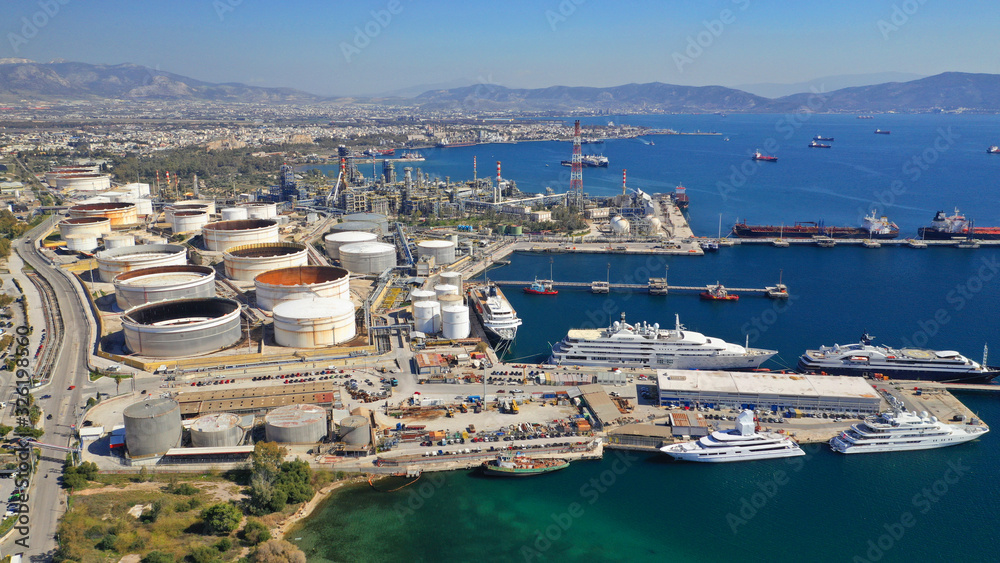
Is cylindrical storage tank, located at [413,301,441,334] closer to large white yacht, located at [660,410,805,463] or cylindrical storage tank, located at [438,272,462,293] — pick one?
cylindrical storage tank, located at [438,272,462,293]

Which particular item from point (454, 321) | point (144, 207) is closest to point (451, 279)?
point (454, 321)

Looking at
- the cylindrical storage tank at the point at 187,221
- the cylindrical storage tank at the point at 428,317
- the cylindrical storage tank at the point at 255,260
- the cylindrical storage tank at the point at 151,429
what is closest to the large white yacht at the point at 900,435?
the cylindrical storage tank at the point at 428,317

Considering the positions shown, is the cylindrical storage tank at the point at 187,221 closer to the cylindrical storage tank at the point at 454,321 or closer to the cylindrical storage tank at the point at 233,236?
the cylindrical storage tank at the point at 233,236

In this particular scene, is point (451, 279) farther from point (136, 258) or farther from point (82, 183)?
point (82, 183)

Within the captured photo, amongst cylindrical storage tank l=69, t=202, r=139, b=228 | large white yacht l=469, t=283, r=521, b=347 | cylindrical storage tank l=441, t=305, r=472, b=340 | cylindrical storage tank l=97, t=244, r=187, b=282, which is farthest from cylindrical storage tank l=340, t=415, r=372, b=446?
cylindrical storage tank l=69, t=202, r=139, b=228

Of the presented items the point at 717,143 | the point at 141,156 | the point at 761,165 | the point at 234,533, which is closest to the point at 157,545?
the point at 234,533

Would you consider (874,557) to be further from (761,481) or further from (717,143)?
(717,143)
